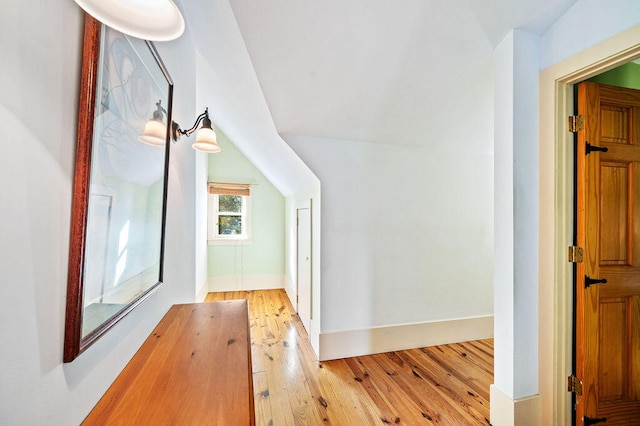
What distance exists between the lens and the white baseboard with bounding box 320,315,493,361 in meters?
2.49

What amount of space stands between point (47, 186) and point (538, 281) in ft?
7.28

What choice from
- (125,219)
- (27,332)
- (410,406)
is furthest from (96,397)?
(410,406)

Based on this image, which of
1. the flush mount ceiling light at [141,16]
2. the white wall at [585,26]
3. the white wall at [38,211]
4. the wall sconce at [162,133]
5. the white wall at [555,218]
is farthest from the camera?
the white wall at [555,218]

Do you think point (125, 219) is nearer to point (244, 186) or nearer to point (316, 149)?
point (316, 149)

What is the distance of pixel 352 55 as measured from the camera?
1.68 m

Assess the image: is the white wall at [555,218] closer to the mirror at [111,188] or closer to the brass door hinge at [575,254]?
the brass door hinge at [575,254]

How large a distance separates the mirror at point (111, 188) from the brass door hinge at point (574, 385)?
2303mm

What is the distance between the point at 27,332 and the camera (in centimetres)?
45

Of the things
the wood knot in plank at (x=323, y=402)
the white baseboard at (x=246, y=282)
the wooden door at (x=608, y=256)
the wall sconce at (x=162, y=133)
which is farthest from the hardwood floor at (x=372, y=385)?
the white baseboard at (x=246, y=282)

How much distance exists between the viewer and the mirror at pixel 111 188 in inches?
22.5

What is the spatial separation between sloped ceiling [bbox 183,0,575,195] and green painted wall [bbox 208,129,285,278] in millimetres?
2508

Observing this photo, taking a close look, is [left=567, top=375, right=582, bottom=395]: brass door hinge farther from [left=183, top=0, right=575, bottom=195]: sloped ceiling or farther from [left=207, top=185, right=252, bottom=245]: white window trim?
[left=207, top=185, right=252, bottom=245]: white window trim

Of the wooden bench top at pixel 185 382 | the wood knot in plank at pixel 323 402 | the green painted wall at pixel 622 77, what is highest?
the green painted wall at pixel 622 77

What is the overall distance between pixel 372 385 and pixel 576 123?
7.60ft
